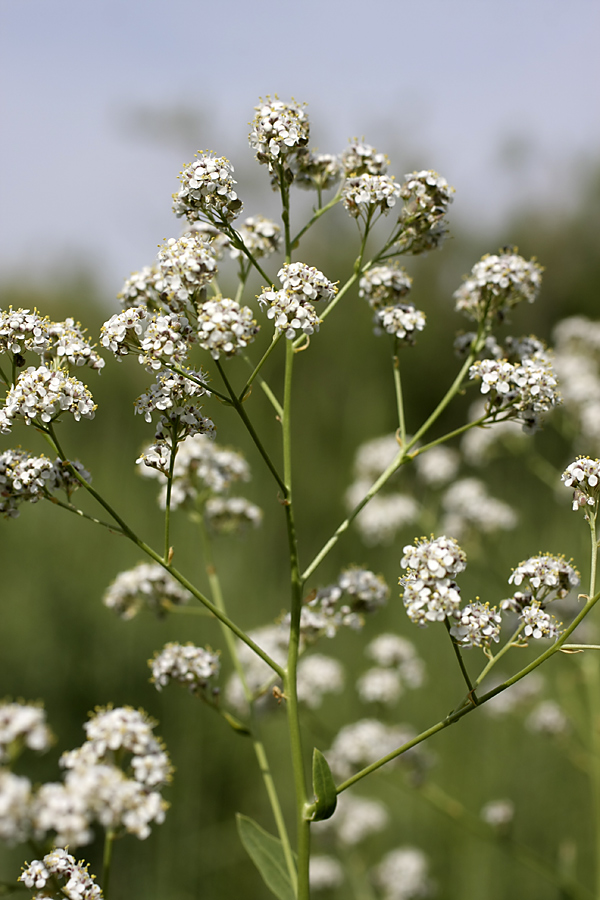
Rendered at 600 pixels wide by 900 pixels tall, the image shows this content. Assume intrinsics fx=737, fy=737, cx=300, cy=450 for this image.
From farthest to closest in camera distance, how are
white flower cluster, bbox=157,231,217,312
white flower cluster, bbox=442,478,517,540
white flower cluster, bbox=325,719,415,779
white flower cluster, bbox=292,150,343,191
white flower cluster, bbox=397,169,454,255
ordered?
white flower cluster, bbox=442,478,517,540, white flower cluster, bbox=325,719,415,779, white flower cluster, bbox=292,150,343,191, white flower cluster, bbox=397,169,454,255, white flower cluster, bbox=157,231,217,312

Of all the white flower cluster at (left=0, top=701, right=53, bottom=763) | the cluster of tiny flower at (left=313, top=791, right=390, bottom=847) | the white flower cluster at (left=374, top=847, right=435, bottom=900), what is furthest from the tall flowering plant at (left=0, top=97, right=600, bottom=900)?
the white flower cluster at (left=374, top=847, right=435, bottom=900)

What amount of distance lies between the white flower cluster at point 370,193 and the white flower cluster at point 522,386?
0.68 meters

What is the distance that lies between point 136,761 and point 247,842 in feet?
2.64

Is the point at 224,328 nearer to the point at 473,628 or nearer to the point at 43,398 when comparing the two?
the point at 43,398

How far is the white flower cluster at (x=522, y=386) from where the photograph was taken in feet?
8.59

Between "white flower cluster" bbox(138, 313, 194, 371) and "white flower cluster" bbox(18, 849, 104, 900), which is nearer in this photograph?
"white flower cluster" bbox(18, 849, 104, 900)

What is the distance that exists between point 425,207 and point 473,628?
1555 millimetres


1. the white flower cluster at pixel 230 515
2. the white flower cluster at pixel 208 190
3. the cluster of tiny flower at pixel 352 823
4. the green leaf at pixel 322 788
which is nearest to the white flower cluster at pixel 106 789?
the green leaf at pixel 322 788

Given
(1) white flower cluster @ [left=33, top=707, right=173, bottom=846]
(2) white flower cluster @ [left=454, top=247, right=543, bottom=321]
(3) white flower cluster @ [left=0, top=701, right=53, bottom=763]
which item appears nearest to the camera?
(1) white flower cluster @ [left=33, top=707, right=173, bottom=846]

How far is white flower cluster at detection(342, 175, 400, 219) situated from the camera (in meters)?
2.64

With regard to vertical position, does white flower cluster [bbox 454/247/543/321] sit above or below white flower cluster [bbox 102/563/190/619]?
above

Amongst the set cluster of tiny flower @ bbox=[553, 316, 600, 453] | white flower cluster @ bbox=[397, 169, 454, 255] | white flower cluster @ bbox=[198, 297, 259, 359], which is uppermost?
cluster of tiny flower @ bbox=[553, 316, 600, 453]

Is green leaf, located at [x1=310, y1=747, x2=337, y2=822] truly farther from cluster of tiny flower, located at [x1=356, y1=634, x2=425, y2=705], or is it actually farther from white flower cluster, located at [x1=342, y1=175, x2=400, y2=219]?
cluster of tiny flower, located at [x1=356, y1=634, x2=425, y2=705]

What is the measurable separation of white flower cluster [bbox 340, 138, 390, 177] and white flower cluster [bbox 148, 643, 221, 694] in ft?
6.29
